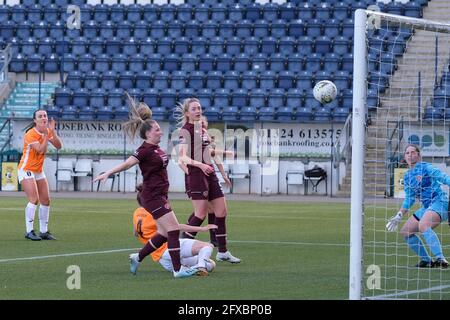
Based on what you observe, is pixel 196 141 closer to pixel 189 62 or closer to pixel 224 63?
pixel 224 63

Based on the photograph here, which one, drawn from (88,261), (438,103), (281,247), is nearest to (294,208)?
(438,103)

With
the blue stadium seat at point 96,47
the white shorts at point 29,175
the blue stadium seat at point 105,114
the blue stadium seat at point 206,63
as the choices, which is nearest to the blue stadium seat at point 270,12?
the blue stadium seat at point 206,63

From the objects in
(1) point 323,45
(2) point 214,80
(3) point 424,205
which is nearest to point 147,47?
(2) point 214,80

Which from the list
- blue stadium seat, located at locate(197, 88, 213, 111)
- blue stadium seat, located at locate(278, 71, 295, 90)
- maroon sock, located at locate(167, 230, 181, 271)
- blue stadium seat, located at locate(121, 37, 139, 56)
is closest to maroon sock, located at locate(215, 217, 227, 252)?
maroon sock, located at locate(167, 230, 181, 271)

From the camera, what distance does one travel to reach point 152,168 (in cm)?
1224

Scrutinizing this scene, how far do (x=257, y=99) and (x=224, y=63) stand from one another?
234 cm

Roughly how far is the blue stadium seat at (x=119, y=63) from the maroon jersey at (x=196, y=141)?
26.7 meters

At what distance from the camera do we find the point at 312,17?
133 ft

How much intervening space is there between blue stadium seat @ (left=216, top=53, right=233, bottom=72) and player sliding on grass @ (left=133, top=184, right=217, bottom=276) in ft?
88.1

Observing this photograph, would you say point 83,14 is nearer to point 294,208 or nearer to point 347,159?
point 347,159

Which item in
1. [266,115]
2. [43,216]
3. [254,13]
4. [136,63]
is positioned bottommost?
[43,216]

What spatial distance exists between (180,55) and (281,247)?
25.0m

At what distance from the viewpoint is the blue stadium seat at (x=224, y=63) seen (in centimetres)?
3959

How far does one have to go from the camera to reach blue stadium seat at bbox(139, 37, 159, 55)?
41.2m
